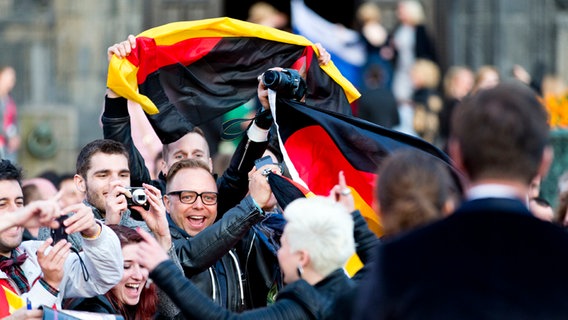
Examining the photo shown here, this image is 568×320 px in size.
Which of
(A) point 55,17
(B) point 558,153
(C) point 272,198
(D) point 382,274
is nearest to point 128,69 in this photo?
(C) point 272,198

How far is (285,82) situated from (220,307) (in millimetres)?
2309

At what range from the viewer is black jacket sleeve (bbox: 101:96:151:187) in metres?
7.85

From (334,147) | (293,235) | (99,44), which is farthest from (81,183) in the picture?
(99,44)

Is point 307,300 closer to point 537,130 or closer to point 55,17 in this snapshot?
point 537,130

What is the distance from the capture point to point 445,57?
19906 mm

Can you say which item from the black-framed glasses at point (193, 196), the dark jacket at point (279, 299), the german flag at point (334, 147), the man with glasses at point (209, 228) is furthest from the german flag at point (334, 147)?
the dark jacket at point (279, 299)

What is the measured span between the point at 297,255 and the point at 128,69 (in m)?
2.85

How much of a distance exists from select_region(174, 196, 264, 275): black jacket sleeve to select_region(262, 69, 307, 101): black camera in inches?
35.1

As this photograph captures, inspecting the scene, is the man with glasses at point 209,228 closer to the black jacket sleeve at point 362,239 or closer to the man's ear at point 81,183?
the man's ear at point 81,183

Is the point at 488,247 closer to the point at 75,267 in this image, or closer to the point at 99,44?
the point at 75,267

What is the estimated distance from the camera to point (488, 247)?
156 inches

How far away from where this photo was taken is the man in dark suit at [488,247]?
12.9 ft

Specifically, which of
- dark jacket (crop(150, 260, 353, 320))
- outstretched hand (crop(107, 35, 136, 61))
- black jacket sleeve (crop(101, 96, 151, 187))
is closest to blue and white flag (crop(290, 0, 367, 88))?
black jacket sleeve (crop(101, 96, 151, 187))

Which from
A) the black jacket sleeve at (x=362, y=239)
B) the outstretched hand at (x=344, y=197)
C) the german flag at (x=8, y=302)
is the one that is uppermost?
the outstretched hand at (x=344, y=197)
